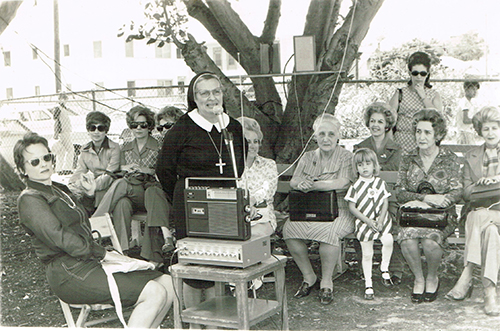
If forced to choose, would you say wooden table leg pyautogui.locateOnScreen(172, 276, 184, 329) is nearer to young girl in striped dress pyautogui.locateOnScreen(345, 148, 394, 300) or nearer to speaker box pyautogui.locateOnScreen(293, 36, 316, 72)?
young girl in striped dress pyautogui.locateOnScreen(345, 148, 394, 300)

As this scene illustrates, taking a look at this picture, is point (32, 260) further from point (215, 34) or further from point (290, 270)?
point (215, 34)

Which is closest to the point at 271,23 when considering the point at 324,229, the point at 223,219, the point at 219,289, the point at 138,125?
the point at 138,125

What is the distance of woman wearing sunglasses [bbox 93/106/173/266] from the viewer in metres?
5.03

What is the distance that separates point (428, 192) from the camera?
4.42 metres

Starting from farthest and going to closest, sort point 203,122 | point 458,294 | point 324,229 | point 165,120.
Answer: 1. point 165,120
2. point 324,229
3. point 458,294
4. point 203,122

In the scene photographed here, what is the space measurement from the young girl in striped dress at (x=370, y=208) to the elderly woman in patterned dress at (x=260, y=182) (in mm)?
568

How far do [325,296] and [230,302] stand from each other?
1.11 m

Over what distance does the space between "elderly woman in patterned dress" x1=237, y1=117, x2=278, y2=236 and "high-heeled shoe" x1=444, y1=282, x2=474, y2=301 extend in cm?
130

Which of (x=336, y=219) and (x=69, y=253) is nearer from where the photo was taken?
(x=69, y=253)

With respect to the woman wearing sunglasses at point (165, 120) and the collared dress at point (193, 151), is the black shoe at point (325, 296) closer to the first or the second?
the collared dress at point (193, 151)

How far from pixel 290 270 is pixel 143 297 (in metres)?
2.12

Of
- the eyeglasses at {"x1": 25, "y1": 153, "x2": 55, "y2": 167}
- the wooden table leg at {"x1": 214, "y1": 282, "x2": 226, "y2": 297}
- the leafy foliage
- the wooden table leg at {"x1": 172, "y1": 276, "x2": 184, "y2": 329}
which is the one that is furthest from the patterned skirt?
the leafy foliage

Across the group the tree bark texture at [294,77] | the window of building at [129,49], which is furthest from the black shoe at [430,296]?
the window of building at [129,49]

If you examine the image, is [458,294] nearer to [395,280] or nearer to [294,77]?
[395,280]
